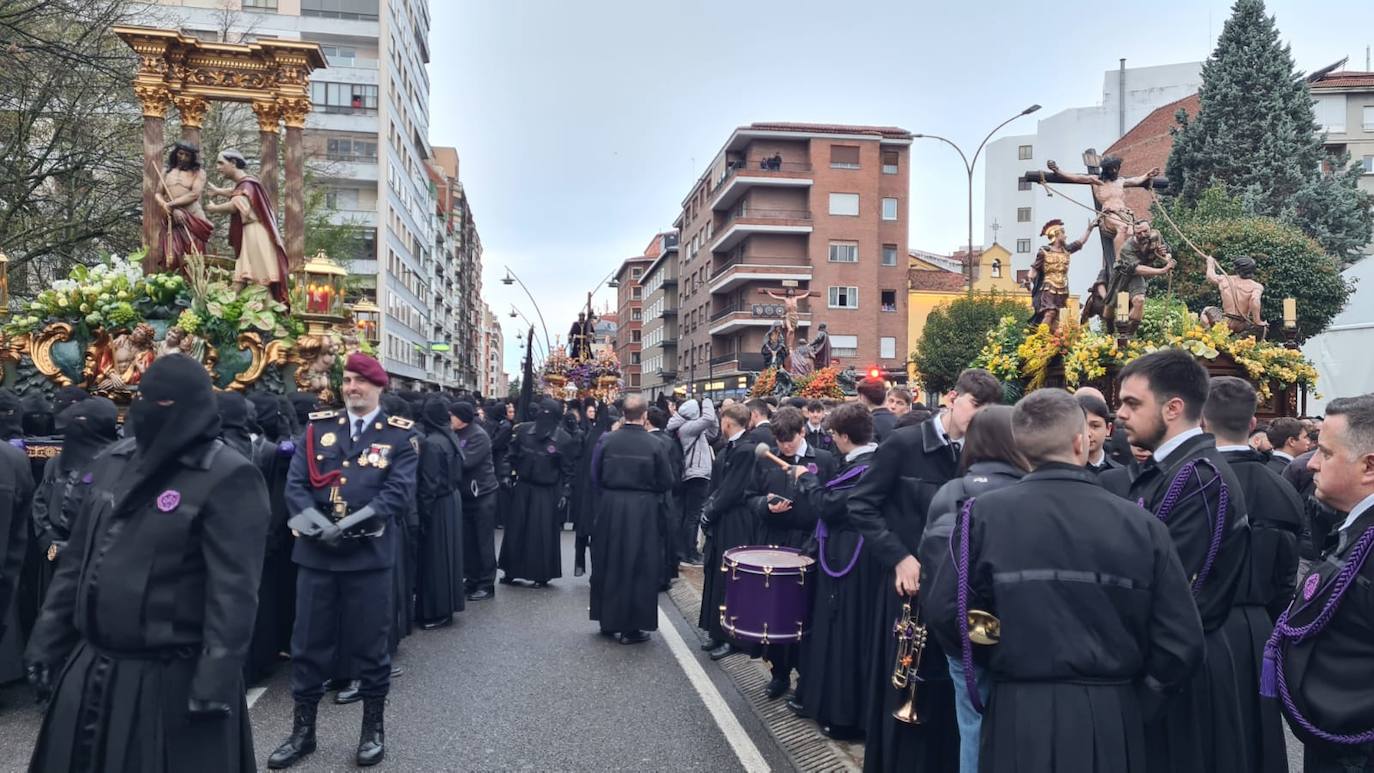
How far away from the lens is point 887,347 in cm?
5703

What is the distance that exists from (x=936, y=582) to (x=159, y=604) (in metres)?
2.77

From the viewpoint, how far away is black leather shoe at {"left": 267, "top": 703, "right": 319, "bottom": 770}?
5.07m

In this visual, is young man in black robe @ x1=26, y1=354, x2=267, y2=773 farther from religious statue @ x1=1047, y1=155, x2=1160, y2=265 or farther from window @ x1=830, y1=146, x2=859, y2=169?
window @ x1=830, y1=146, x2=859, y2=169

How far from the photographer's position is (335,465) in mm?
5352

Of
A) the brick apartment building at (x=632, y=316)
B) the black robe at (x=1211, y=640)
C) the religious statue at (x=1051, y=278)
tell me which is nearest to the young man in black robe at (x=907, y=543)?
the black robe at (x=1211, y=640)

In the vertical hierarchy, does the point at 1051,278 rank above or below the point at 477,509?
above

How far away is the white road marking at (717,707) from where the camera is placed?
5.28m

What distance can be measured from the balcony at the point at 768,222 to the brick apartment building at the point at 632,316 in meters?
51.1

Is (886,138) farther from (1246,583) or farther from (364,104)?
(1246,583)

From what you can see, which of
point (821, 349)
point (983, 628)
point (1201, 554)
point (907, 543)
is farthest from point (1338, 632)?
point (821, 349)

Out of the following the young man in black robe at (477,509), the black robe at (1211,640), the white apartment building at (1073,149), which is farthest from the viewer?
the white apartment building at (1073,149)

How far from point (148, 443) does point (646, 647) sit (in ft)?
17.7

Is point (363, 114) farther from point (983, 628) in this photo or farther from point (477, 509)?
point (983, 628)

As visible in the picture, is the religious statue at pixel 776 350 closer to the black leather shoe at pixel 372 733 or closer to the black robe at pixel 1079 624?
the black leather shoe at pixel 372 733
